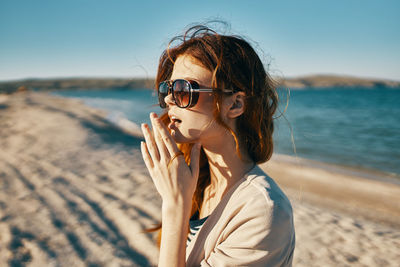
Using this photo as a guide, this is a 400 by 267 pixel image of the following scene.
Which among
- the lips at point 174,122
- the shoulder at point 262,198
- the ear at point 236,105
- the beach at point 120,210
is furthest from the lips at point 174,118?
the beach at point 120,210

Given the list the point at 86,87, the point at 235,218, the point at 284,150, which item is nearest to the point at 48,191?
the point at 235,218

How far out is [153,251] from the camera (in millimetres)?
3520

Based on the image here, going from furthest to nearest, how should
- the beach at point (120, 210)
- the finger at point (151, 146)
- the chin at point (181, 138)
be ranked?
1. the beach at point (120, 210)
2. the chin at point (181, 138)
3. the finger at point (151, 146)

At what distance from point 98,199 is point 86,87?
130m

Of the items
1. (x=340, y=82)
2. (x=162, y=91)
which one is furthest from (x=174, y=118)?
(x=340, y=82)

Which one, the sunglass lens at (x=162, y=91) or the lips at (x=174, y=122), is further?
the sunglass lens at (x=162, y=91)

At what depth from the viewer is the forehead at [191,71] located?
5.32ft

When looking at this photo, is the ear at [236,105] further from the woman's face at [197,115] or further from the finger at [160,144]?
the finger at [160,144]

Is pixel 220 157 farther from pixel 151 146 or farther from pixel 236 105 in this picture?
pixel 151 146

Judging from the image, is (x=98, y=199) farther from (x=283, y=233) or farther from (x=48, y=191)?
(x=283, y=233)

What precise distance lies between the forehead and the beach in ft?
8.58

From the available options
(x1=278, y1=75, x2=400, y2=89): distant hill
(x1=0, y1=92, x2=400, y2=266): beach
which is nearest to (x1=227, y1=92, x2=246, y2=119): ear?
(x1=0, y1=92, x2=400, y2=266): beach

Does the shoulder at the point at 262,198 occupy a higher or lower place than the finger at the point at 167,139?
lower

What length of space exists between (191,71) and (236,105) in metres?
0.36
